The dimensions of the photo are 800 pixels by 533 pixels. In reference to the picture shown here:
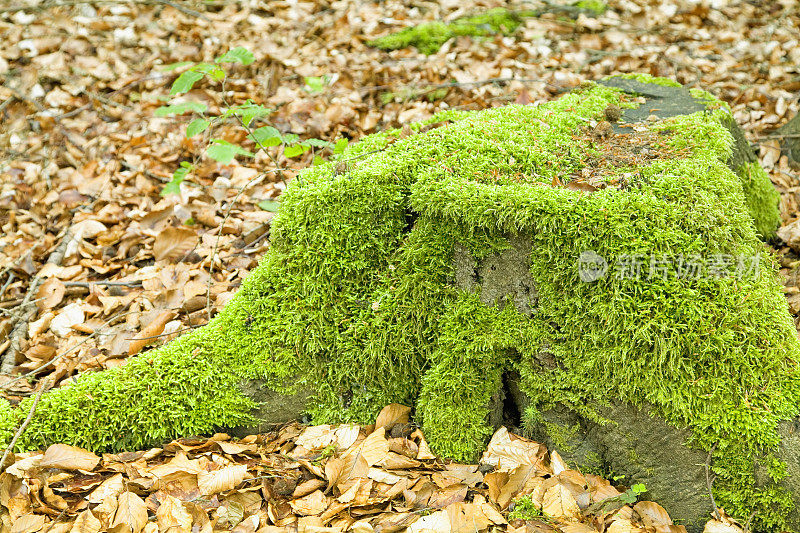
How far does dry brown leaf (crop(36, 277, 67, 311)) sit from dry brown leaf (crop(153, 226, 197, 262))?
0.64m

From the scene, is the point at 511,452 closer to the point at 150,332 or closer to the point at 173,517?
the point at 173,517

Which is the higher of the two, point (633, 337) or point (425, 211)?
point (425, 211)

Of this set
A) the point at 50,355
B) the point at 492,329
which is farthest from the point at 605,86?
the point at 50,355

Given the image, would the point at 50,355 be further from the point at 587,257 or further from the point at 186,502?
the point at 587,257

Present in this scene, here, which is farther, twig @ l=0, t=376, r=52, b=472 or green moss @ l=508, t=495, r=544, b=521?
twig @ l=0, t=376, r=52, b=472

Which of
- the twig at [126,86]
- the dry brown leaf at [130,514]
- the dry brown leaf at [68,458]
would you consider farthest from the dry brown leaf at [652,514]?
the twig at [126,86]

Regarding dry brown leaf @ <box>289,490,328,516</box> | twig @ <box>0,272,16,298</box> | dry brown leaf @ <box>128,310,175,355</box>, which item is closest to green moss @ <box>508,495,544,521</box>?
dry brown leaf @ <box>289,490,328,516</box>

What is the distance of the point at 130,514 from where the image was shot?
2.44 m

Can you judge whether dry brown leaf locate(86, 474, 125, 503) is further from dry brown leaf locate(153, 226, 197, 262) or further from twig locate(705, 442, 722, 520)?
twig locate(705, 442, 722, 520)

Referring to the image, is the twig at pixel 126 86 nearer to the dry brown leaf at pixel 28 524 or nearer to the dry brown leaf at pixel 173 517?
the dry brown leaf at pixel 28 524

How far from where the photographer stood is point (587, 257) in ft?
7.77

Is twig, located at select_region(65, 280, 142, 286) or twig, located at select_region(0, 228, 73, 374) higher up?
twig, located at select_region(65, 280, 142, 286)

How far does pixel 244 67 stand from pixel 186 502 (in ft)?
16.1

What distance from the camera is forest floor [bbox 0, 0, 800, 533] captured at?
2514 millimetres
